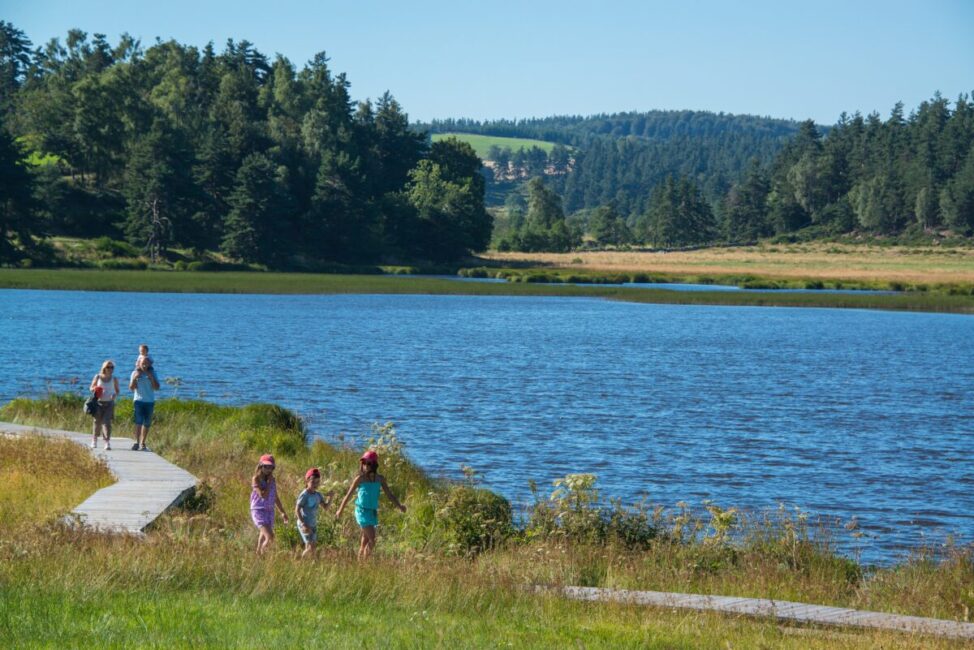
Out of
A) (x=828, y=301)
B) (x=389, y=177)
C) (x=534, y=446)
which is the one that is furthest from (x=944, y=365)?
(x=389, y=177)

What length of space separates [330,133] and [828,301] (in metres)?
76.6

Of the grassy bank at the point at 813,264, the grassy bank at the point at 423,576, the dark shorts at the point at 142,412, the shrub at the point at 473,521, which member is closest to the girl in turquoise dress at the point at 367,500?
the grassy bank at the point at 423,576

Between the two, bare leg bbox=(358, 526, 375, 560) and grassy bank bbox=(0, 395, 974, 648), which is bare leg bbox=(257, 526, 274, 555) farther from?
bare leg bbox=(358, 526, 375, 560)

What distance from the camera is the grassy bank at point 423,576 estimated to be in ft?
39.5

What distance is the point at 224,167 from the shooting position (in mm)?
132625

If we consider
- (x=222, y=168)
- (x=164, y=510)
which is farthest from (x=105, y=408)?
(x=222, y=168)

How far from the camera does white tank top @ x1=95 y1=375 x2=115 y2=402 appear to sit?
83.5ft

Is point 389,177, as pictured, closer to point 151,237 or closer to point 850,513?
point 151,237

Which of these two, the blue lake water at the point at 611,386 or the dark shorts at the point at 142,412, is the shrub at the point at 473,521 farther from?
the dark shorts at the point at 142,412

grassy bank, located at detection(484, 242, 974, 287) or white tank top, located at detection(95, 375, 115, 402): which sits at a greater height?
grassy bank, located at detection(484, 242, 974, 287)

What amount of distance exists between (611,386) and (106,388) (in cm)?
2869

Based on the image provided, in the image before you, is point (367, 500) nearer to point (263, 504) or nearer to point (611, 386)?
point (263, 504)

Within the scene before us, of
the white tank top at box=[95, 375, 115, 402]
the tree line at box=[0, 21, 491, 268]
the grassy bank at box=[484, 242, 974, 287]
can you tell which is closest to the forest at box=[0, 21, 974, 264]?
the tree line at box=[0, 21, 491, 268]

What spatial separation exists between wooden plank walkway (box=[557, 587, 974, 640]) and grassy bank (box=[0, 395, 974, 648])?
415 mm
